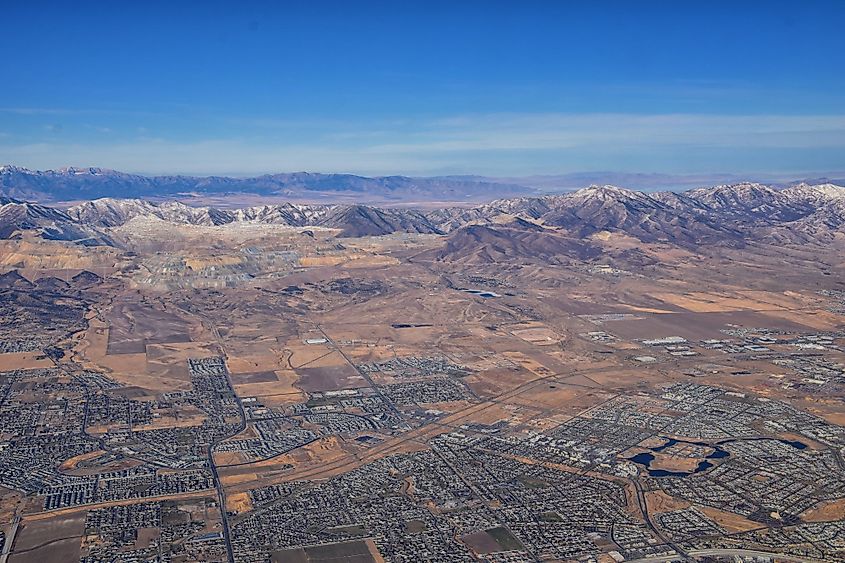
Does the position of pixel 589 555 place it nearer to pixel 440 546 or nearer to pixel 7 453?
pixel 440 546

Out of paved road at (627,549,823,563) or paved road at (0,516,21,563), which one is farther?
paved road at (627,549,823,563)

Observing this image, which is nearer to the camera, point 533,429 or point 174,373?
point 533,429

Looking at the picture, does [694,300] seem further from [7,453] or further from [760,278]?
[7,453]

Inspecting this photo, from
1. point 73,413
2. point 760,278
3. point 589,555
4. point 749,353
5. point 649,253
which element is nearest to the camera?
point 589,555

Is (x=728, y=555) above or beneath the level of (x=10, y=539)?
beneath

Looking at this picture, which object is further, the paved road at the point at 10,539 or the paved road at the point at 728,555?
the paved road at the point at 728,555

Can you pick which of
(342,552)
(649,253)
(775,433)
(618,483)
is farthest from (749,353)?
(649,253)

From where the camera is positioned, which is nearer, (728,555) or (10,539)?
(728,555)

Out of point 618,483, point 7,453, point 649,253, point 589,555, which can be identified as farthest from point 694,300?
point 7,453

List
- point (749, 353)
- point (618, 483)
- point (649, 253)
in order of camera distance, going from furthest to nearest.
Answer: point (649, 253) < point (749, 353) < point (618, 483)

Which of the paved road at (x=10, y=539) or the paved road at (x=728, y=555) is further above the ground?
the paved road at (x=10, y=539)

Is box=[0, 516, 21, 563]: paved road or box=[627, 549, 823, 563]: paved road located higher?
box=[0, 516, 21, 563]: paved road
